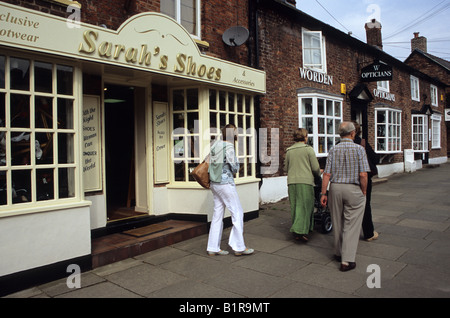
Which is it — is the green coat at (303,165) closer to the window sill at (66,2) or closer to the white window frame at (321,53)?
the window sill at (66,2)

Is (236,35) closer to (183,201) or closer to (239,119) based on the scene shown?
(239,119)

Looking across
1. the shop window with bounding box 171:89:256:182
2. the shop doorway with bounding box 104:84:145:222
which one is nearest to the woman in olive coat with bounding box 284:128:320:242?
the shop window with bounding box 171:89:256:182

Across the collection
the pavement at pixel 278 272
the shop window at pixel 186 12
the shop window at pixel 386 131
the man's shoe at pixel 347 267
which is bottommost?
the pavement at pixel 278 272

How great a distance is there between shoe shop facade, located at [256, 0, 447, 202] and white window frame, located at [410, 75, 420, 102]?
5 centimetres

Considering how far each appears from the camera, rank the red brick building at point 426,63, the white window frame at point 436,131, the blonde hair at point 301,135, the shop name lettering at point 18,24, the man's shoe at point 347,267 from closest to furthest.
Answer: the shop name lettering at point 18,24 < the man's shoe at point 347,267 < the blonde hair at point 301,135 < the white window frame at point 436,131 < the red brick building at point 426,63

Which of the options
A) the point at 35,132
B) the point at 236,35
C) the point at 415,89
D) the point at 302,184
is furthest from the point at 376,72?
the point at 35,132

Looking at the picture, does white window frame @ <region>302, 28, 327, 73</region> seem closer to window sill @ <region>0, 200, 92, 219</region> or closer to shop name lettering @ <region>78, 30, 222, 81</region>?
shop name lettering @ <region>78, 30, 222, 81</region>

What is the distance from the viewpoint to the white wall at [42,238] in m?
3.81

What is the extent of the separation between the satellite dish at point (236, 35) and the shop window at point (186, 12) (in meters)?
0.68

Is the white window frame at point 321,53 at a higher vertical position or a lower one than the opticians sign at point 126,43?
higher

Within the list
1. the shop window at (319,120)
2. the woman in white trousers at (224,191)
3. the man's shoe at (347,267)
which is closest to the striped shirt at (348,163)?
the man's shoe at (347,267)

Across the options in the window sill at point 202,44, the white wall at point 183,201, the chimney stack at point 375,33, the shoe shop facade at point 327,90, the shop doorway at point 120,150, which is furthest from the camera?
the chimney stack at point 375,33

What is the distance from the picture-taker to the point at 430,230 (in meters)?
6.08
